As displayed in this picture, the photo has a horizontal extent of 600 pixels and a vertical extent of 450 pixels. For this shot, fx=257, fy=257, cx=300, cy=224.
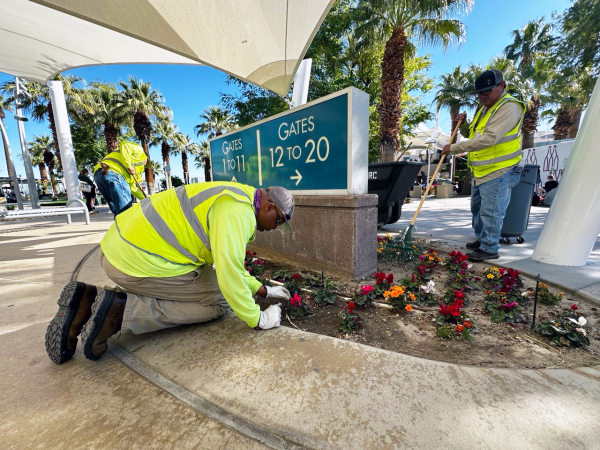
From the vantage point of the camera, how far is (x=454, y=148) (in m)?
3.09


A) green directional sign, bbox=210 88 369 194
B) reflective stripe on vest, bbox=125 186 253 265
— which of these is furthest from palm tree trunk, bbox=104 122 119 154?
reflective stripe on vest, bbox=125 186 253 265

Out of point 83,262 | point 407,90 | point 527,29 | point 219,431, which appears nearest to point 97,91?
point 407,90

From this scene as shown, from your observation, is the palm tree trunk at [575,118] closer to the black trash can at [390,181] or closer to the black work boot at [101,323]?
the black trash can at [390,181]

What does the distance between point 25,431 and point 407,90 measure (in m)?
18.8

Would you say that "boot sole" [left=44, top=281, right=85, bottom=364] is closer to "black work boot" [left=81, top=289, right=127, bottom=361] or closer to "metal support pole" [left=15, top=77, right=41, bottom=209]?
"black work boot" [left=81, top=289, right=127, bottom=361]

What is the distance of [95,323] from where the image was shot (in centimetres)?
133

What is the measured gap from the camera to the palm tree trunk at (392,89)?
10.0 m

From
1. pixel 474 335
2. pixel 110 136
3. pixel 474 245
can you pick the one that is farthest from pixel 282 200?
pixel 110 136

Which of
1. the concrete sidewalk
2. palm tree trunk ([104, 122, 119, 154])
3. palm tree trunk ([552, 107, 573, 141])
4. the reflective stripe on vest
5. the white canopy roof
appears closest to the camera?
the concrete sidewalk

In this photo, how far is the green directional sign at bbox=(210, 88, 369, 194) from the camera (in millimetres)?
2385

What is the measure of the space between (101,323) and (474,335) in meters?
2.20

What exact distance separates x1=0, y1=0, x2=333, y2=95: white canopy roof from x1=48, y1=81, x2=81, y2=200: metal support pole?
0.63 metres

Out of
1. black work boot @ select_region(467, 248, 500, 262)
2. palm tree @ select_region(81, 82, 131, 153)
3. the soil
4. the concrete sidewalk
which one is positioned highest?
palm tree @ select_region(81, 82, 131, 153)

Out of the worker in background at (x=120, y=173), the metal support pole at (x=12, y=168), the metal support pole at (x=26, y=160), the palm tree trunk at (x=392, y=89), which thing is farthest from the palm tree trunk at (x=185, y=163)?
the worker in background at (x=120, y=173)
